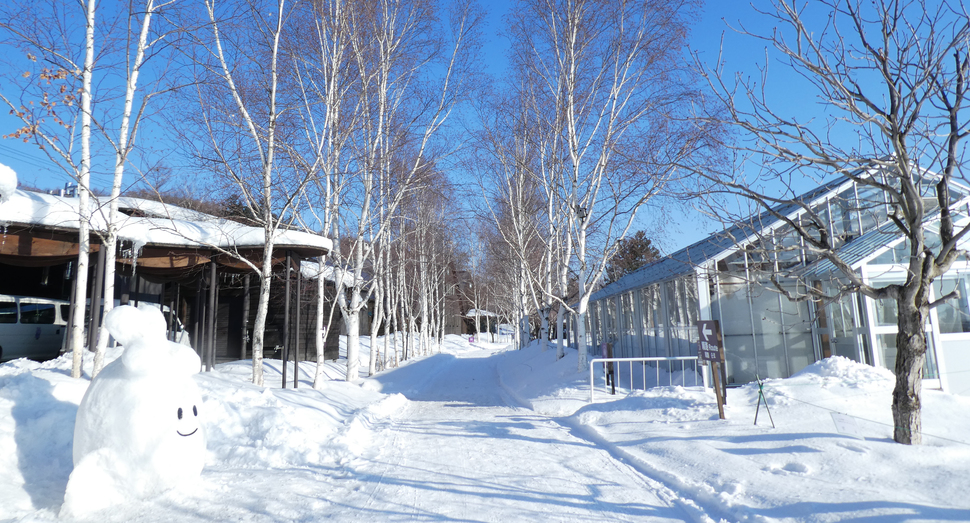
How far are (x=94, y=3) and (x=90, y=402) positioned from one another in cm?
695

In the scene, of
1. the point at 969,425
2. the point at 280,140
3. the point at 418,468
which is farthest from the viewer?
the point at 280,140

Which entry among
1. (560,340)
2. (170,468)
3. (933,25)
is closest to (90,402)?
(170,468)

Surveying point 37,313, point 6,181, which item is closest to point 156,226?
point 6,181

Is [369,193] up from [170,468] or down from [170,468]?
up

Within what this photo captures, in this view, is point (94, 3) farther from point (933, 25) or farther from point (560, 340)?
point (560, 340)

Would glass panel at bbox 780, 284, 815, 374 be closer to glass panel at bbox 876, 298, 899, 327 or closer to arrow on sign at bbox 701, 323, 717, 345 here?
glass panel at bbox 876, 298, 899, 327

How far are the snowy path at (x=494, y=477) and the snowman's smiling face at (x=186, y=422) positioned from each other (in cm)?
149

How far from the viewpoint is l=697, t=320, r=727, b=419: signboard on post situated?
7.55 m

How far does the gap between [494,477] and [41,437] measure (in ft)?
14.5

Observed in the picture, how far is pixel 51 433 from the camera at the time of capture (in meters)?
5.32

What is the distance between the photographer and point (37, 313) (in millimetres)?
13883

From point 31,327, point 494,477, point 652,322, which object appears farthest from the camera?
point 652,322

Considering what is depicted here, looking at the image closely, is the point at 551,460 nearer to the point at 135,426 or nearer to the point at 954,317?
the point at 135,426

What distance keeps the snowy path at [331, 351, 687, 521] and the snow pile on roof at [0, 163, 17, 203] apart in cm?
606
